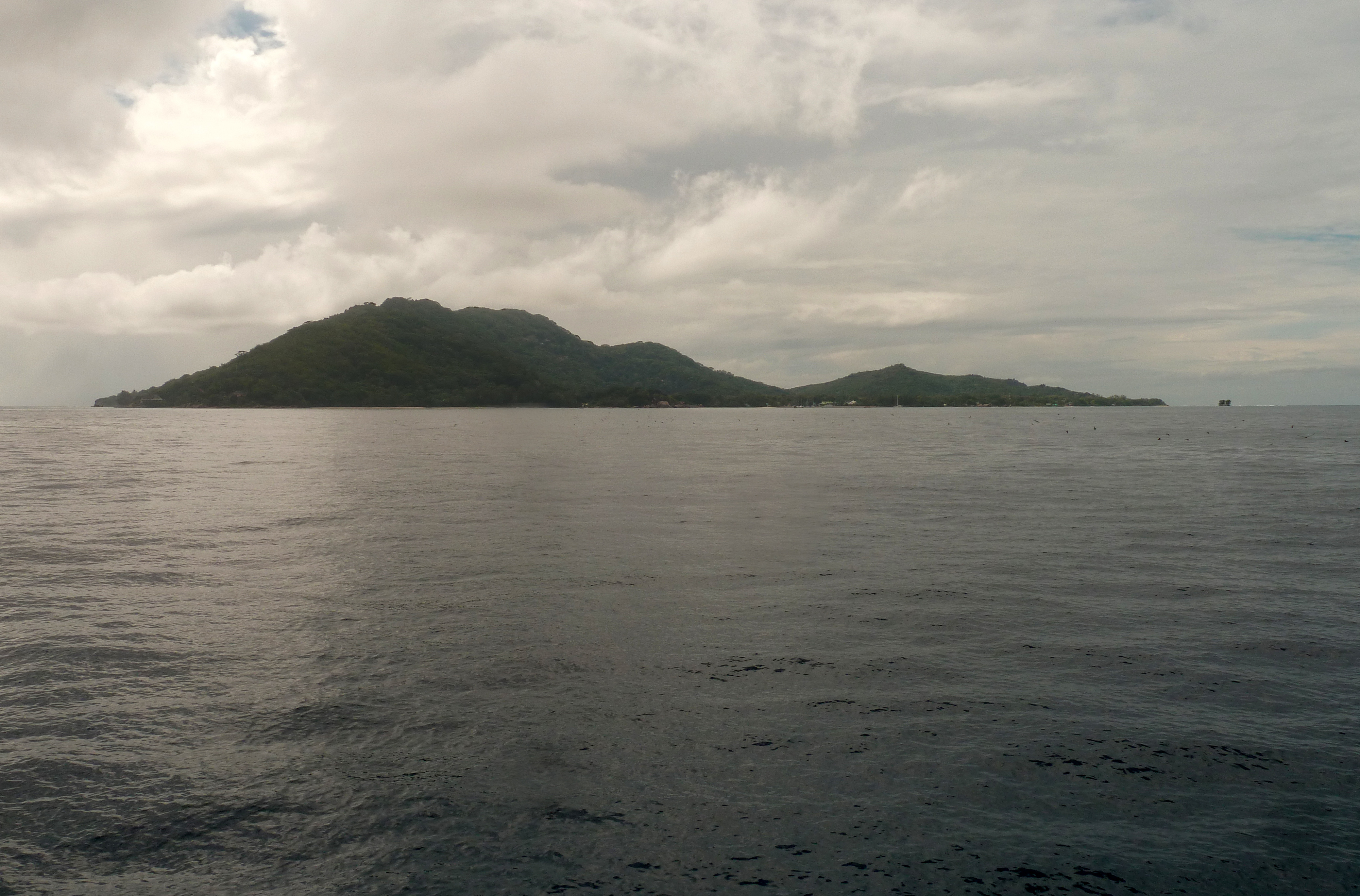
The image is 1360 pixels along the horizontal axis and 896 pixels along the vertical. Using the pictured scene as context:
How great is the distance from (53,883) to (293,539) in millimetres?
25573

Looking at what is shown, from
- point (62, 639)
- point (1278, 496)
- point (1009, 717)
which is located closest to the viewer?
point (1009, 717)

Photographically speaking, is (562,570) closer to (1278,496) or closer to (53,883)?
(53,883)

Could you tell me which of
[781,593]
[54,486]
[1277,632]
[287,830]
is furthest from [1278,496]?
[54,486]

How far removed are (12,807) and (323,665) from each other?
6438mm

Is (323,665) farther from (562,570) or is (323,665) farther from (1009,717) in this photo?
(1009,717)

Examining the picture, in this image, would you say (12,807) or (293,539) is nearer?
(12,807)

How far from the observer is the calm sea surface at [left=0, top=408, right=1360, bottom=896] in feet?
35.2

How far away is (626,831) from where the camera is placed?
1130 cm

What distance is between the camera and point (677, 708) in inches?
611

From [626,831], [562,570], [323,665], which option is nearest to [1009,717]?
[626,831]

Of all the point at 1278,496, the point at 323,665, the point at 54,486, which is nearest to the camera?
the point at 323,665

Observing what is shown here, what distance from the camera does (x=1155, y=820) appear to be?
11781 millimetres

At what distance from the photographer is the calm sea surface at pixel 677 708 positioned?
1072 centimetres

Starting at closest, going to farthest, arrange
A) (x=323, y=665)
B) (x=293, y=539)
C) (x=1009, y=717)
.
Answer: (x=1009, y=717)
(x=323, y=665)
(x=293, y=539)
